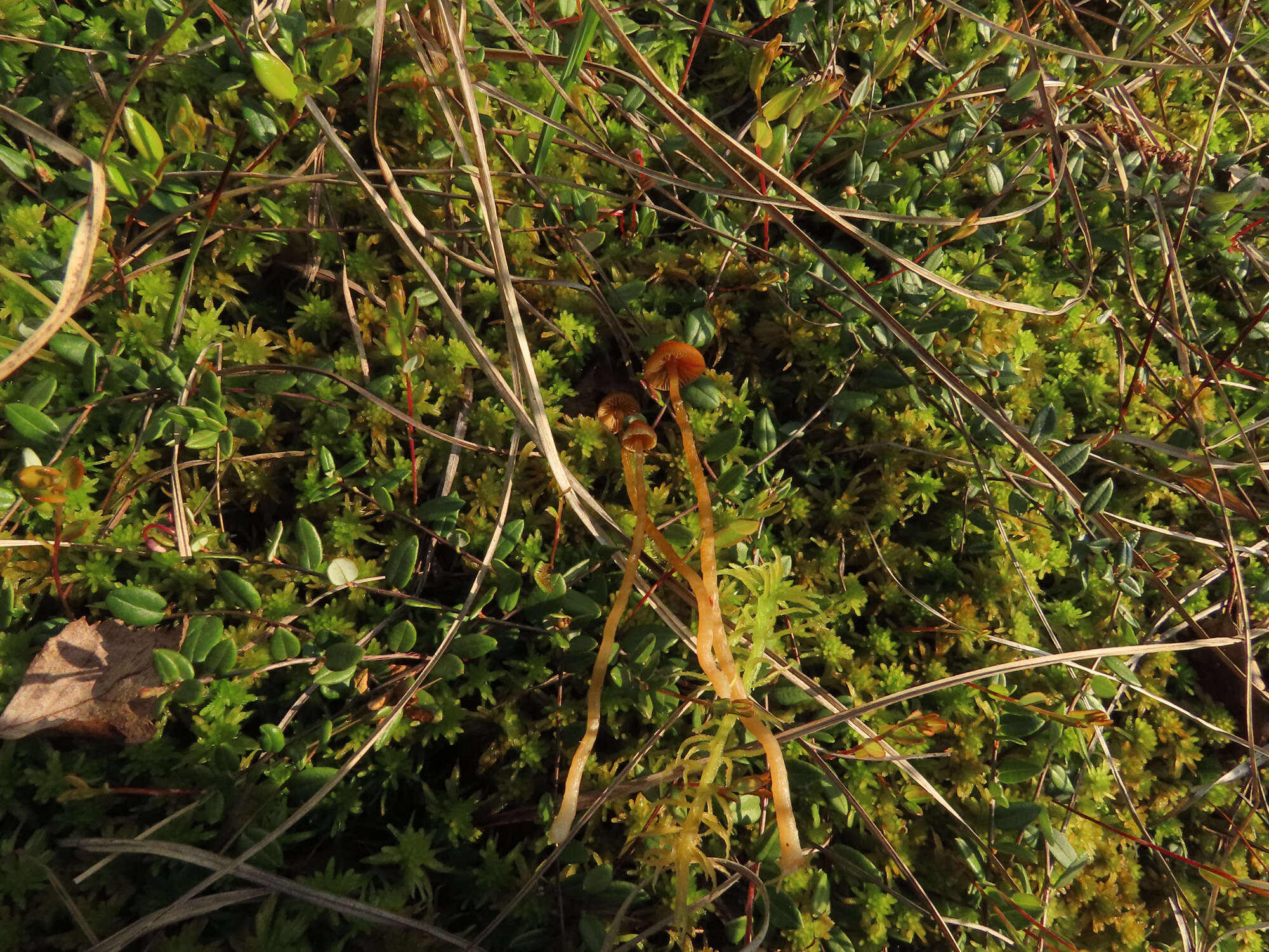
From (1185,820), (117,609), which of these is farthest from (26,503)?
(1185,820)

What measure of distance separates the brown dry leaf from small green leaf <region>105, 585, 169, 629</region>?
164 millimetres

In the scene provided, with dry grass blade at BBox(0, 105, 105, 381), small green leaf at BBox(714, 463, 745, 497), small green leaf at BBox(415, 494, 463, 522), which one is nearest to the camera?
dry grass blade at BBox(0, 105, 105, 381)

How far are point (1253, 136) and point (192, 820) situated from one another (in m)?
4.38

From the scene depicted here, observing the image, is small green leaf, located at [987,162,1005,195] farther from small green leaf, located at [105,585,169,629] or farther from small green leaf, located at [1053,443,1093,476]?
small green leaf, located at [105,585,169,629]

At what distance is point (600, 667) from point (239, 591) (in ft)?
2.92

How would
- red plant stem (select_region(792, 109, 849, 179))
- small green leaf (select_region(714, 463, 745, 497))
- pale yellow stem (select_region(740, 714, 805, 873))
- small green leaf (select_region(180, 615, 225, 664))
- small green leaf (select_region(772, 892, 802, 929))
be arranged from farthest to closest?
red plant stem (select_region(792, 109, 849, 179)) → small green leaf (select_region(714, 463, 745, 497)) → small green leaf (select_region(772, 892, 802, 929)) → small green leaf (select_region(180, 615, 225, 664)) → pale yellow stem (select_region(740, 714, 805, 873))

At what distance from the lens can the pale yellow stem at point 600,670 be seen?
1634 mm

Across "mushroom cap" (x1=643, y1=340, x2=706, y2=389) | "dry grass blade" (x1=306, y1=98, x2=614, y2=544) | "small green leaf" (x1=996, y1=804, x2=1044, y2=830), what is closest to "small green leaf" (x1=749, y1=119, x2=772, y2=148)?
"mushroom cap" (x1=643, y1=340, x2=706, y2=389)

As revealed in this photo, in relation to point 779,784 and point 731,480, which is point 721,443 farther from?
point 779,784

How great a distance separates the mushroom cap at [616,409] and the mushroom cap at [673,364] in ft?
0.26

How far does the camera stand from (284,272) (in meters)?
2.16

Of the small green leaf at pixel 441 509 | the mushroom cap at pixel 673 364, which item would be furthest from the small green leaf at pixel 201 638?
the mushroom cap at pixel 673 364

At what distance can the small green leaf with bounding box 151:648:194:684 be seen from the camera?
1604mm

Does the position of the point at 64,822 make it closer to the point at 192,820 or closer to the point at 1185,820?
the point at 192,820
